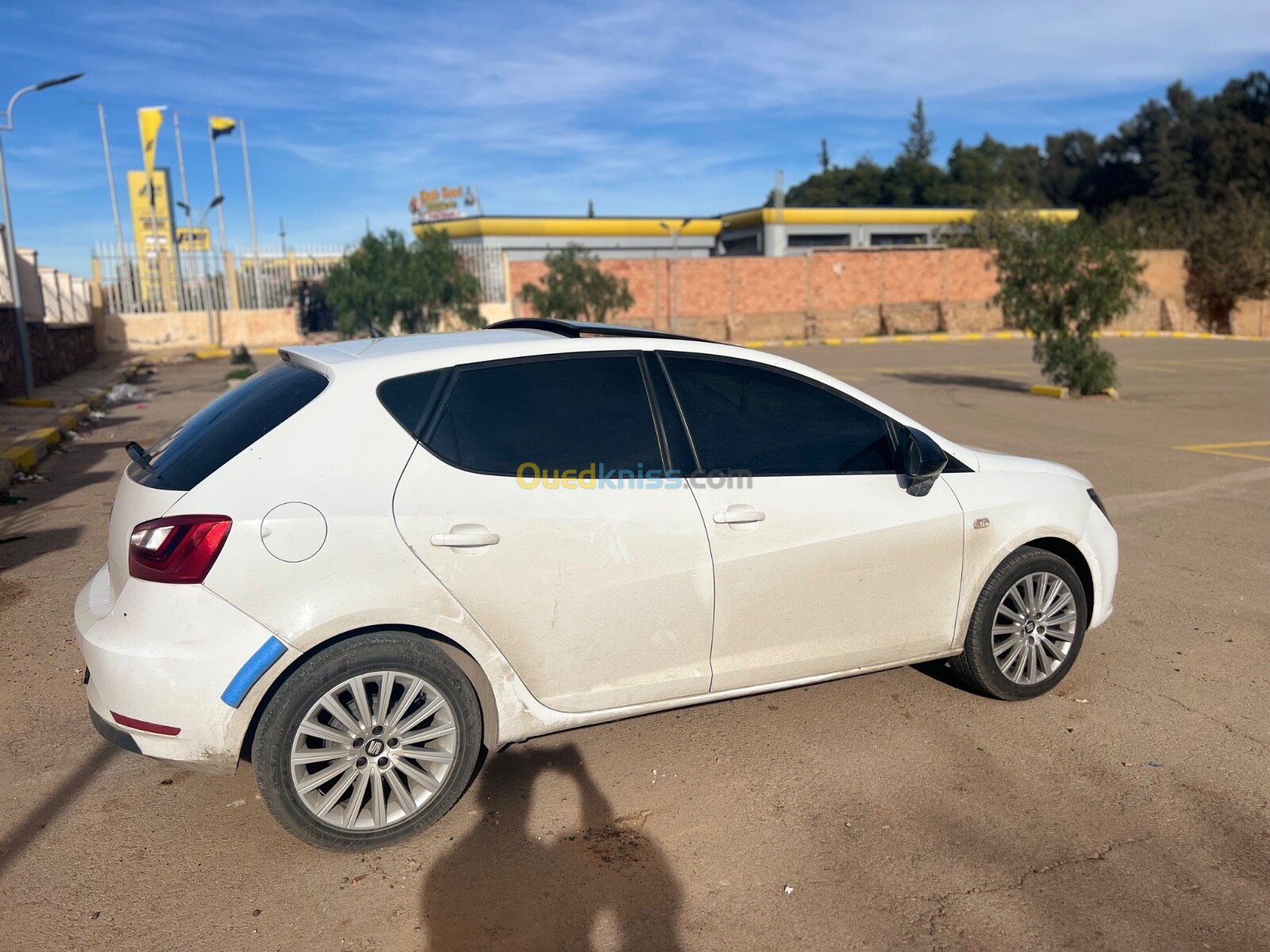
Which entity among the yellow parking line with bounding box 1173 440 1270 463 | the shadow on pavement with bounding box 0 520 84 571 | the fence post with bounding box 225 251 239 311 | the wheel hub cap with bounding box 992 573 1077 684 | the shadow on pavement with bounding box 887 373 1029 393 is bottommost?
the yellow parking line with bounding box 1173 440 1270 463

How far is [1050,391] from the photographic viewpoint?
17.6 meters

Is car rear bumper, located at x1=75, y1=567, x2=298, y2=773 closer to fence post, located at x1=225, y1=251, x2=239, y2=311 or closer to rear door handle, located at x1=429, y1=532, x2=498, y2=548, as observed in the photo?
rear door handle, located at x1=429, y1=532, x2=498, y2=548

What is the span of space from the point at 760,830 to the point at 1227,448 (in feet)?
34.2

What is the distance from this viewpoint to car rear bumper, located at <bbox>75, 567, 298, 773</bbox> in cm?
310

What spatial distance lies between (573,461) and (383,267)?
86.6ft

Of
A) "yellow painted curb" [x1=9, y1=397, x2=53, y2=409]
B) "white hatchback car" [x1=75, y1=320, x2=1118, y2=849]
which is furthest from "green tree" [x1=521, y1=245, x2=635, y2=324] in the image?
"white hatchback car" [x1=75, y1=320, x2=1118, y2=849]

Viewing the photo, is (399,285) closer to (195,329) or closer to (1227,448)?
(195,329)

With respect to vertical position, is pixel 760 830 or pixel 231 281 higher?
pixel 231 281

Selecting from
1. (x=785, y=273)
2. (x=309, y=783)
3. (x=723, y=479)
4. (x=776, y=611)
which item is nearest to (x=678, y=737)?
(x=776, y=611)

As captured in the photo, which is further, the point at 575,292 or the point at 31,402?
the point at 575,292

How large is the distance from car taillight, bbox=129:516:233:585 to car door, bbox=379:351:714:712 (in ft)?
1.90

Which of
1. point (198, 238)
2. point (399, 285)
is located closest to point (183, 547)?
point (399, 285)

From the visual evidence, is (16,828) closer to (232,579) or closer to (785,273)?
(232,579)

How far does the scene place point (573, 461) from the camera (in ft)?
11.8
